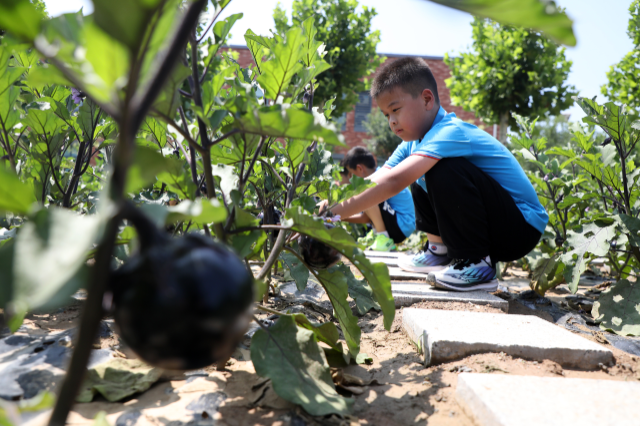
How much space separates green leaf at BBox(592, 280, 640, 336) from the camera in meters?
1.85

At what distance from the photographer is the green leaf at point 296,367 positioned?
0.94 metres

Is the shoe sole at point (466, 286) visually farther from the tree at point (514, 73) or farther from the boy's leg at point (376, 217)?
the tree at point (514, 73)

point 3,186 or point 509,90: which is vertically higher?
point 509,90

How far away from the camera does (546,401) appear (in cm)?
101

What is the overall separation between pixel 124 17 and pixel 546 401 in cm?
111

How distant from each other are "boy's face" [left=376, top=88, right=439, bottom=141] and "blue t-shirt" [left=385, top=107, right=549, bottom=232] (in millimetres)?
112

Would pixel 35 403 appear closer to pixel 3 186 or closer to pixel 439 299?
pixel 3 186

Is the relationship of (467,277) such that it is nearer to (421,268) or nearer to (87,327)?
(421,268)

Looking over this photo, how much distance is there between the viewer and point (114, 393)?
40.6 inches

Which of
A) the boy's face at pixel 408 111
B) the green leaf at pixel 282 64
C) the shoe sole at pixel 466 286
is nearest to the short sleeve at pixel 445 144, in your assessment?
the boy's face at pixel 408 111

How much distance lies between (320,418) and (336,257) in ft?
1.78

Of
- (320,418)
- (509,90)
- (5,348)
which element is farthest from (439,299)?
(509,90)

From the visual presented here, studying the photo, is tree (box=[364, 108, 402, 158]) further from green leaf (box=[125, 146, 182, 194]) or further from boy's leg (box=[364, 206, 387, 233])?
green leaf (box=[125, 146, 182, 194])

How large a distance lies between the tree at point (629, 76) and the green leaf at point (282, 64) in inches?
214
